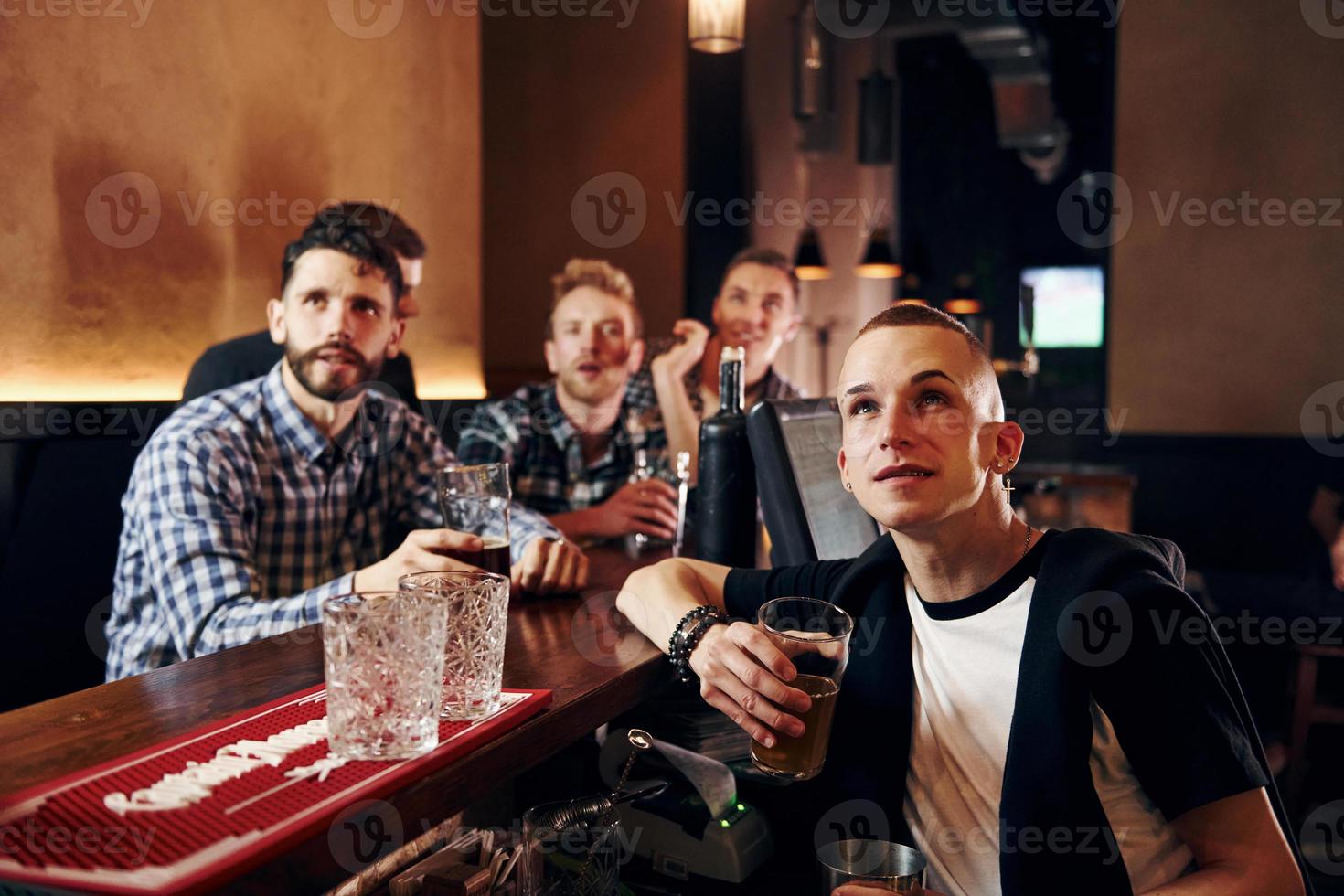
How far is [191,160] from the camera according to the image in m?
2.92

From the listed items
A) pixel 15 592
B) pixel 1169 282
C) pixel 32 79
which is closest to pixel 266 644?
pixel 15 592

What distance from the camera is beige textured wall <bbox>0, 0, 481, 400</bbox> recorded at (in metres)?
2.46

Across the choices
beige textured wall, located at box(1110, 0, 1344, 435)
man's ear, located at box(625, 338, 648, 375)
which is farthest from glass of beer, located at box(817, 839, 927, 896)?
beige textured wall, located at box(1110, 0, 1344, 435)

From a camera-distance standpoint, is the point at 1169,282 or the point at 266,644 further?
the point at 1169,282

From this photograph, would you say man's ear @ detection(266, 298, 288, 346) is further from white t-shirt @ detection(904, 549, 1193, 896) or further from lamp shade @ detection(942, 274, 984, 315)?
lamp shade @ detection(942, 274, 984, 315)

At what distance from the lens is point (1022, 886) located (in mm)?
1068

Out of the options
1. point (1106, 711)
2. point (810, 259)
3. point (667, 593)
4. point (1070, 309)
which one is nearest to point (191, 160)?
point (667, 593)

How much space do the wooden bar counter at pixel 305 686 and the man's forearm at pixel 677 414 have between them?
1656 millimetres

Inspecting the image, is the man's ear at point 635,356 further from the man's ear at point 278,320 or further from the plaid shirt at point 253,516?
the man's ear at point 278,320

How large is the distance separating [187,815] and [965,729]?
34.2 inches

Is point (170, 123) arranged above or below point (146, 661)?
above

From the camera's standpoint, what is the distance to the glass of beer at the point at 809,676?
109 cm

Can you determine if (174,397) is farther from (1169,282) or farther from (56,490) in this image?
(1169,282)

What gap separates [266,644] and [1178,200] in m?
6.83
